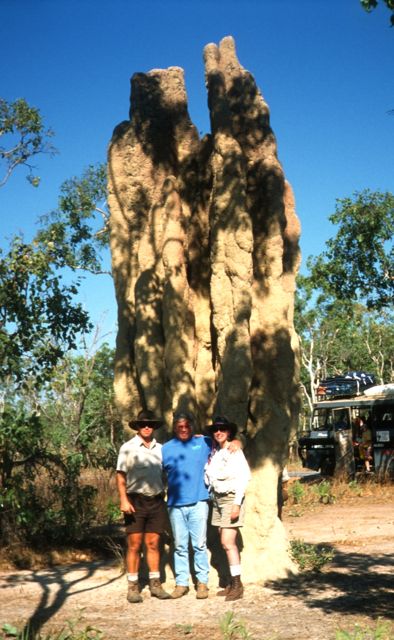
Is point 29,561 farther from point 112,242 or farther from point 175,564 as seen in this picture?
point 112,242

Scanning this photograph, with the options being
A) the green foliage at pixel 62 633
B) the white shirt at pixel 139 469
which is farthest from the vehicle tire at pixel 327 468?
the green foliage at pixel 62 633

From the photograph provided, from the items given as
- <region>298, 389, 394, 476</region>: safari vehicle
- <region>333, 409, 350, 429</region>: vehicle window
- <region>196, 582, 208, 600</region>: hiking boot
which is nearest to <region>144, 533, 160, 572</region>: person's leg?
<region>196, 582, 208, 600</region>: hiking boot

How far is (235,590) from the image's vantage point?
7.43 meters

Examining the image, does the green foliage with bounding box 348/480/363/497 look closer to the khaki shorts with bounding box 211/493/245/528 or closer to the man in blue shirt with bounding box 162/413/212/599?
the khaki shorts with bounding box 211/493/245/528

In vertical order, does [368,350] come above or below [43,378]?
above

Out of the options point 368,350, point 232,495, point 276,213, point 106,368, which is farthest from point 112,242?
point 368,350

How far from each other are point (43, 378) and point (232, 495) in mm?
6855

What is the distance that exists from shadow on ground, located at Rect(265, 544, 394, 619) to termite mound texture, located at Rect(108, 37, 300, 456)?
123 cm

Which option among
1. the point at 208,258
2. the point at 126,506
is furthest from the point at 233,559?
the point at 208,258

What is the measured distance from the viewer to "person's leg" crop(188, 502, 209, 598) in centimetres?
766

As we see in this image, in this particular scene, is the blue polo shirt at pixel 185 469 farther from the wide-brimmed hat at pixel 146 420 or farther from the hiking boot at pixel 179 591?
the hiking boot at pixel 179 591

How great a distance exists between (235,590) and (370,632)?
1.69 metres

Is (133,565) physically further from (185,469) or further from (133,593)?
(185,469)

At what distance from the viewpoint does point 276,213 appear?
28.8 ft
